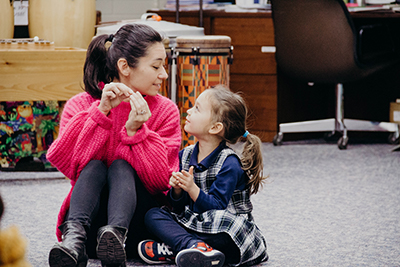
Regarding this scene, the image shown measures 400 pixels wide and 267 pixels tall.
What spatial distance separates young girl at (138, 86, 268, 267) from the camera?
127 centimetres

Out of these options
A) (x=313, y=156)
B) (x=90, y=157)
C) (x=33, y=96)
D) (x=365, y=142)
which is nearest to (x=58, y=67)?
(x=33, y=96)

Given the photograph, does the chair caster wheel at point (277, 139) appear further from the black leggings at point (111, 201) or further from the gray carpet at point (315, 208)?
the black leggings at point (111, 201)

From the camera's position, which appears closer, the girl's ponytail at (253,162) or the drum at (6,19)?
the girl's ponytail at (253,162)

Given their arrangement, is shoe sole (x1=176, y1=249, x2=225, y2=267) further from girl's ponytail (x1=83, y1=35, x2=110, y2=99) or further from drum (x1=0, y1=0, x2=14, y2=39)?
drum (x1=0, y1=0, x2=14, y2=39)

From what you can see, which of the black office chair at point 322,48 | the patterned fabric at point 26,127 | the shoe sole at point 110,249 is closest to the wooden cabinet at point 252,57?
the black office chair at point 322,48

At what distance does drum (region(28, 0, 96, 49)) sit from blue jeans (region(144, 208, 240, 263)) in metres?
1.49

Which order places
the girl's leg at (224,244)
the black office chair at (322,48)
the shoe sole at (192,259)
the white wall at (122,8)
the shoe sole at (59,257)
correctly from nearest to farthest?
1. the shoe sole at (59,257)
2. the shoe sole at (192,259)
3. the girl's leg at (224,244)
4. the black office chair at (322,48)
5. the white wall at (122,8)

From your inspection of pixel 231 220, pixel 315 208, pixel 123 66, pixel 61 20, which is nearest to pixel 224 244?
pixel 231 220

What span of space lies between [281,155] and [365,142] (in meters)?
0.71

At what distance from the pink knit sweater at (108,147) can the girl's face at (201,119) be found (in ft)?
0.27

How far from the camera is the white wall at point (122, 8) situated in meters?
3.52

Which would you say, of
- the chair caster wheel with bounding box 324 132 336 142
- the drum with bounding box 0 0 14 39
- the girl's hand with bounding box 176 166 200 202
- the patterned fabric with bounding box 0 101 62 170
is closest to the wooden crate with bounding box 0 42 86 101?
the patterned fabric with bounding box 0 101 62 170

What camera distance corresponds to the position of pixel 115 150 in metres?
1.38

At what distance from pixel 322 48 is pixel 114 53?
1.73 meters
